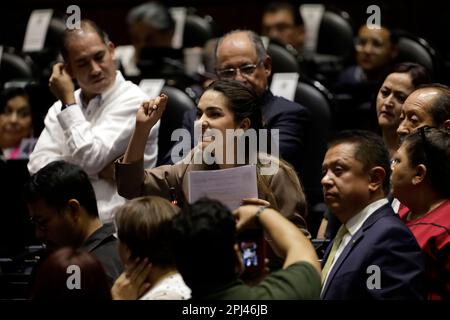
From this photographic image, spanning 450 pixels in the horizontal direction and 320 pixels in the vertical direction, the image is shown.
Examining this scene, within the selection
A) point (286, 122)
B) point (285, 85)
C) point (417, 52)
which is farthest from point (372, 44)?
point (286, 122)

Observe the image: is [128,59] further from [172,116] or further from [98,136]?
[98,136]

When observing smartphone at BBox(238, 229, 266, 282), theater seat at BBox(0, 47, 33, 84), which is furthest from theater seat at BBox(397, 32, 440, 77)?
smartphone at BBox(238, 229, 266, 282)

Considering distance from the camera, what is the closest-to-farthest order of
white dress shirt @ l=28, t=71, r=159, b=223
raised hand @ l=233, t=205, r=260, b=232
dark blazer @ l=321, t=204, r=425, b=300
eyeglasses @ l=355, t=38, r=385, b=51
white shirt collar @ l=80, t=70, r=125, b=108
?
1. raised hand @ l=233, t=205, r=260, b=232
2. dark blazer @ l=321, t=204, r=425, b=300
3. white dress shirt @ l=28, t=71, r=159, b=223
4. white shirt collar @ l=80, t=70, r=125, b=108
5. eyeglasses @ l=355, t=38, r=385, b=51

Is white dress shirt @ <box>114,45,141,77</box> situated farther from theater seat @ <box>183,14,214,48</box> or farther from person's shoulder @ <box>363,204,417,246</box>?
person's shoulder @ <box>363,204,417,246</box>

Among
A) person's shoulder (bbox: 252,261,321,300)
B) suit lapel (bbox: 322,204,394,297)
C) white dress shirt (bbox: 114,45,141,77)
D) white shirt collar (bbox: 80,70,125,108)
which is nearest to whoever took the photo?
person's shoulder (bbox: 252,261,321,300)

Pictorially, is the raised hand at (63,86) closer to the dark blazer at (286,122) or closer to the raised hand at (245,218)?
the dark blazer at (286,122)

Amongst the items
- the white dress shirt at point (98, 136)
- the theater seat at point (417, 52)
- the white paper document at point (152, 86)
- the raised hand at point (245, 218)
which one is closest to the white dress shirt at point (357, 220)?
the raised hand at point (245, 218)

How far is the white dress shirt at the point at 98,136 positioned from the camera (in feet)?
10.5

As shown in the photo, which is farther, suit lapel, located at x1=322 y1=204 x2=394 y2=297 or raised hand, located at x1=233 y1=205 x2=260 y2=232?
suit lapel, located at x1=322 y1=204 x2=394 y2=297

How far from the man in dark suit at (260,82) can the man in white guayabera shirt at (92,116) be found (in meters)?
0.23

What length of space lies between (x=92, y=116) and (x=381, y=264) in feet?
4.51

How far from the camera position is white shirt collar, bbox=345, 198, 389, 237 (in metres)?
2.50
